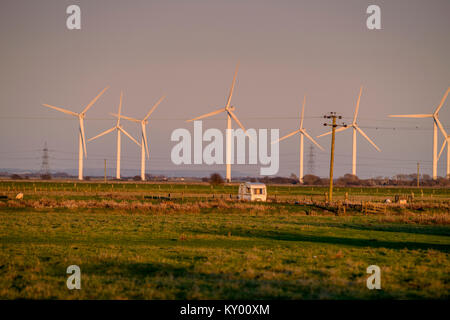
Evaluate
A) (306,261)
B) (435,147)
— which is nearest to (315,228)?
(306,261)

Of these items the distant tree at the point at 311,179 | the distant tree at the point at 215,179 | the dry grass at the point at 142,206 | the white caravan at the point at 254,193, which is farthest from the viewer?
the distant tree at the point at 311,179

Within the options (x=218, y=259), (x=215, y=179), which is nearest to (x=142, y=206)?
(x=218, y=259)

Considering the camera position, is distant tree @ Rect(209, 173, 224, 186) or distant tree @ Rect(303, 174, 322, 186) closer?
distant tree @ Rect(209, 173, 224, 186)

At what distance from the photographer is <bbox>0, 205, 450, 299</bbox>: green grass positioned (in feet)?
43.1

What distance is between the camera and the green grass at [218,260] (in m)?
13.1

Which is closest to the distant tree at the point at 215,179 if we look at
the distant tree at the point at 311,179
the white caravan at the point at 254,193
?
the distant tree at the point at 311,179

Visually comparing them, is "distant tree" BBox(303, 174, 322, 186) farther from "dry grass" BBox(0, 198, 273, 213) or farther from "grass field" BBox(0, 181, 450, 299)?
"grass field" BBox(0, 181, 450, 299)

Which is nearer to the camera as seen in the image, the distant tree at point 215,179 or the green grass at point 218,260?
the green grass at point 218,260

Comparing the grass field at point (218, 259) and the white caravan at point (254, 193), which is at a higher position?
the white caravan at point (254, 193)

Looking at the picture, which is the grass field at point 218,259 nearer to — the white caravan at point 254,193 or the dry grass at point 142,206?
the dry grass at point 142,206

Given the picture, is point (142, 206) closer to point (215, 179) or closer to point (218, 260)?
point (218, 260)

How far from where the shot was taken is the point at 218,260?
1817 centimetres

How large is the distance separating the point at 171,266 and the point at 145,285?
11.3 feet

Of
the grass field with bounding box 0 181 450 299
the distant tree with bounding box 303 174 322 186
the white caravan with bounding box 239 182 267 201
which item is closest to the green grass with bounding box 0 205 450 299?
the grass field with bounding box 0 181 450 299
